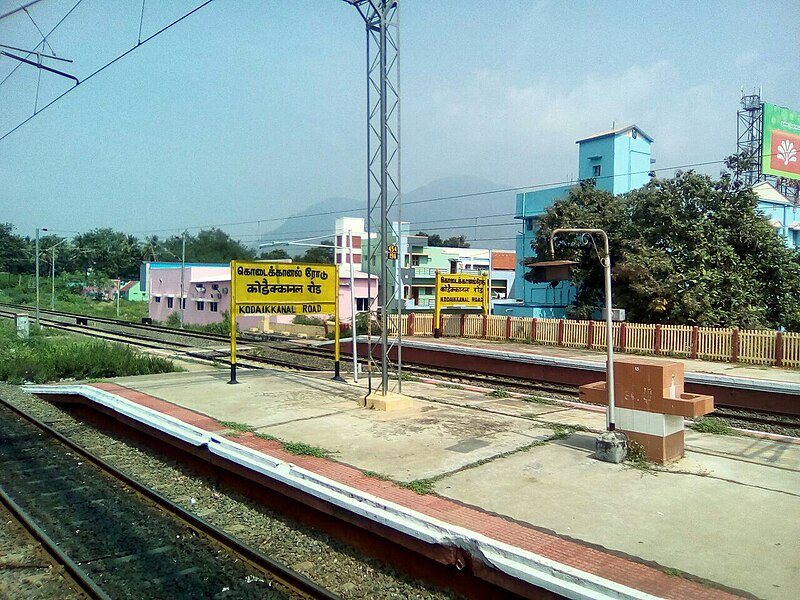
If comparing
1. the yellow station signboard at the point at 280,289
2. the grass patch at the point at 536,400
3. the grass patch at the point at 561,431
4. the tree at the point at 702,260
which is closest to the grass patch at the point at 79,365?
the yellow station signboard at the point at 280,289

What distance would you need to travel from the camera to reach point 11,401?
14.9m

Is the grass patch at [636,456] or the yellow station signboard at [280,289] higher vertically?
the yellow station signboard at [280,289]

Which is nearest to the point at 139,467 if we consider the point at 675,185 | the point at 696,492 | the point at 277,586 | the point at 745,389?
the point at 277,586

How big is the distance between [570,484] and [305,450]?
3377 millimetres

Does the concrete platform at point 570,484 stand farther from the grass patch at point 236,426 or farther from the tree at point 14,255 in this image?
the tree at point 14,255

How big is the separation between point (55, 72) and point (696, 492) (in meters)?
13.5

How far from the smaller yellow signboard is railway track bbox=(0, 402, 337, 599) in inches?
776

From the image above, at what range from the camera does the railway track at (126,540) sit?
5.68 metres

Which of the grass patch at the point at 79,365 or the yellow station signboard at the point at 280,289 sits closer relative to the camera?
the yellow station signboard at the point at 280,289

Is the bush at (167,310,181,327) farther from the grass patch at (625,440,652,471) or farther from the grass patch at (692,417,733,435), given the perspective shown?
the grass patch at (625,440,652,471)

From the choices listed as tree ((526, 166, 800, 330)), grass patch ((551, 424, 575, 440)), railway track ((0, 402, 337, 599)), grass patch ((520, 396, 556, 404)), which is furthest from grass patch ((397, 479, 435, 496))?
tree ((526, 166, 800, 330))

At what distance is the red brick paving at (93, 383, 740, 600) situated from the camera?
4590 millimetres

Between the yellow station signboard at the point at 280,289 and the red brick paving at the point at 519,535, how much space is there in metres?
5.90

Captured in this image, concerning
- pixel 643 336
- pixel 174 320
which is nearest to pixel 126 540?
pixel 643 336
